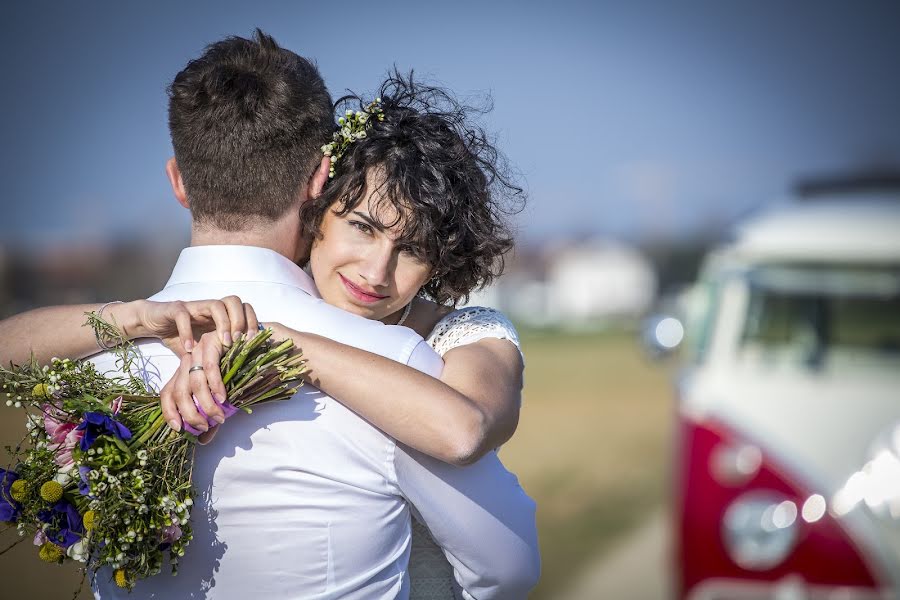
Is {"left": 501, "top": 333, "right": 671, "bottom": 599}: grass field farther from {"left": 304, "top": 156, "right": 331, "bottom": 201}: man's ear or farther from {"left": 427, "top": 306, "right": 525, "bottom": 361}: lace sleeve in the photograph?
{"left": 304, "top": 156, "right": 331, "bottom": 201}: man's ear

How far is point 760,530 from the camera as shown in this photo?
3918mm

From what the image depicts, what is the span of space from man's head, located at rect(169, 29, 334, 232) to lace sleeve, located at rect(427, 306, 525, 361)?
1.70ft

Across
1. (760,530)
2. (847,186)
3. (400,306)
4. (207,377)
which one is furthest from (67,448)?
(847,186)

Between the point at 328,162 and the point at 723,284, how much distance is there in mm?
3000

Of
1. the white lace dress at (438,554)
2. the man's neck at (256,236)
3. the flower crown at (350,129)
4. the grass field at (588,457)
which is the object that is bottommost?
the grass field at (588,457)

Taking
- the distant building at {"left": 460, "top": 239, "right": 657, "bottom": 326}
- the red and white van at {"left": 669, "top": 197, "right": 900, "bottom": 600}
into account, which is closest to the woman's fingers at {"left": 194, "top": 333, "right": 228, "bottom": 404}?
the red and white van at {"left": 669, "top": 197, "right": 900, "bottom": 600}

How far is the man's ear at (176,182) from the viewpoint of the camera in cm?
211

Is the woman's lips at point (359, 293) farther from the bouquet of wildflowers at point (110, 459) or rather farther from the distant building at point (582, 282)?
the distant building at point (582, 282)

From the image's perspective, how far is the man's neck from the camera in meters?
2.06

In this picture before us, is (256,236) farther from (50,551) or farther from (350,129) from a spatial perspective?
(50,551)

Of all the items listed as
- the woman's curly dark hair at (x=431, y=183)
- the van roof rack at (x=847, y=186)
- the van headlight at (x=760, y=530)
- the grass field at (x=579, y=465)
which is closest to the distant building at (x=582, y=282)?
the grass field at (x=579, y=465)

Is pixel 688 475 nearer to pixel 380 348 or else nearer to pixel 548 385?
pixel 380 348

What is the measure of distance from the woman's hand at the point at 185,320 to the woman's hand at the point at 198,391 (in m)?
0.03

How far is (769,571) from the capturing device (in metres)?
3.87
